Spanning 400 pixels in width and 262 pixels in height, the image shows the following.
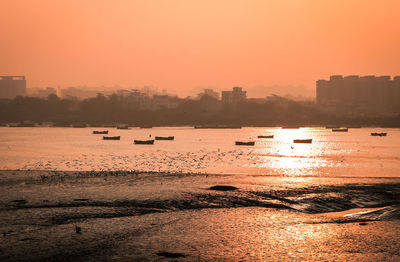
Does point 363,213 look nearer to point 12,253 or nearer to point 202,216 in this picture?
point 202,216

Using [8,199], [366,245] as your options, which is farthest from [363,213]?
[8,199]

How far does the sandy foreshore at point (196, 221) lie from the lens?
1628 cm

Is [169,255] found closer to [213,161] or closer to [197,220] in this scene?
[197,220]

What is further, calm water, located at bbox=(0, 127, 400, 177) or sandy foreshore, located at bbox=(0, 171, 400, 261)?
calm water, located at bbox=(0, 127, 400, 177)

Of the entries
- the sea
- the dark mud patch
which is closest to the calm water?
the sea

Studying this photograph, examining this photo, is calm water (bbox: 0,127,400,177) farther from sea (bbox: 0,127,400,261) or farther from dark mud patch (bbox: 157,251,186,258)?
dark mud patch (bbox: 157,251,186,258)

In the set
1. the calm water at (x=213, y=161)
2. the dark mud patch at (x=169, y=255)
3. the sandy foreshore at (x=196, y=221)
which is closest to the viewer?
the dark mud patch at (x=169, y=255)

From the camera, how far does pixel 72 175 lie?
126ft

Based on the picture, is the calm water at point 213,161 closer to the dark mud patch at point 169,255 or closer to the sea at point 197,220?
the sea at point 197,220

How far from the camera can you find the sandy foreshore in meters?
16.3

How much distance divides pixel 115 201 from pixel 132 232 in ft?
22.7

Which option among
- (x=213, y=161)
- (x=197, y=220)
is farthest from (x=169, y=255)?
(x=213, y=161)

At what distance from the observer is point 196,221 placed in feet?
69.9

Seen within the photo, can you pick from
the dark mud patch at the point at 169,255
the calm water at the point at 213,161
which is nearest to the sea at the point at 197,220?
the dark mud patch at the point at 169,255
